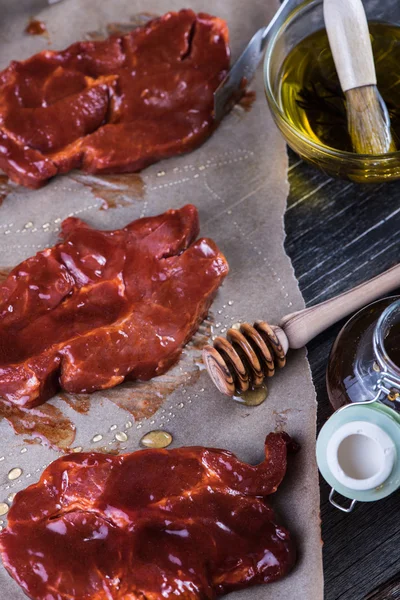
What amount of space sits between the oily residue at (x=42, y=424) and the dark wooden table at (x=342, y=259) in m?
0.63

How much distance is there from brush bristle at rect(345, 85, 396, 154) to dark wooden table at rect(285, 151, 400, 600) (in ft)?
0.68

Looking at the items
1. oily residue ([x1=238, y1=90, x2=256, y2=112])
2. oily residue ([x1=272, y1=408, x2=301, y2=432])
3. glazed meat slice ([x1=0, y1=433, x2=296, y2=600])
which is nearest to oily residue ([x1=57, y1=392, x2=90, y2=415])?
glazed meat slice ([x1=0, y1=433, x2=296, y2=600])

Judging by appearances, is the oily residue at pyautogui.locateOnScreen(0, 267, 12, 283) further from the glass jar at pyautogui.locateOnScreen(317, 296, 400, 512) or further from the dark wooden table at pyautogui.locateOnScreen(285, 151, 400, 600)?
the glass jar at pyautogui.locateOnScreen(317, 296, 400, 512)

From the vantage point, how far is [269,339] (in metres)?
1.88

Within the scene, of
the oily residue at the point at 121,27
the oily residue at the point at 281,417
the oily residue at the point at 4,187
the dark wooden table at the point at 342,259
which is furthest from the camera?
the oily residue at the point at 121,27

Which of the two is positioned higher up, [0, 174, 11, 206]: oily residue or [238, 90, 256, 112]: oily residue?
[0, 174, 11, 206]: oily residue

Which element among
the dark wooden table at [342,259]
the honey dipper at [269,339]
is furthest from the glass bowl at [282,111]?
the honey dipper at [269,339]

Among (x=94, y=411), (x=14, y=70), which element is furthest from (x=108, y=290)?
(x=14, y=70)

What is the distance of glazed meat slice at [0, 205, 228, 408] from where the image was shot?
1.90m

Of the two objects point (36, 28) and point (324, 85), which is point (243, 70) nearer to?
point (324, 85)

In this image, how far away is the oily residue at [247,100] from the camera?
2291 mm

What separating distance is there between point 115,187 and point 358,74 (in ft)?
2.41

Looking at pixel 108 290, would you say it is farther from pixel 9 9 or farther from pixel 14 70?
pixel 9 9

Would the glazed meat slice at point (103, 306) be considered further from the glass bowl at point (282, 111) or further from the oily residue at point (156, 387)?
the glass bowl at point (282, 111)
